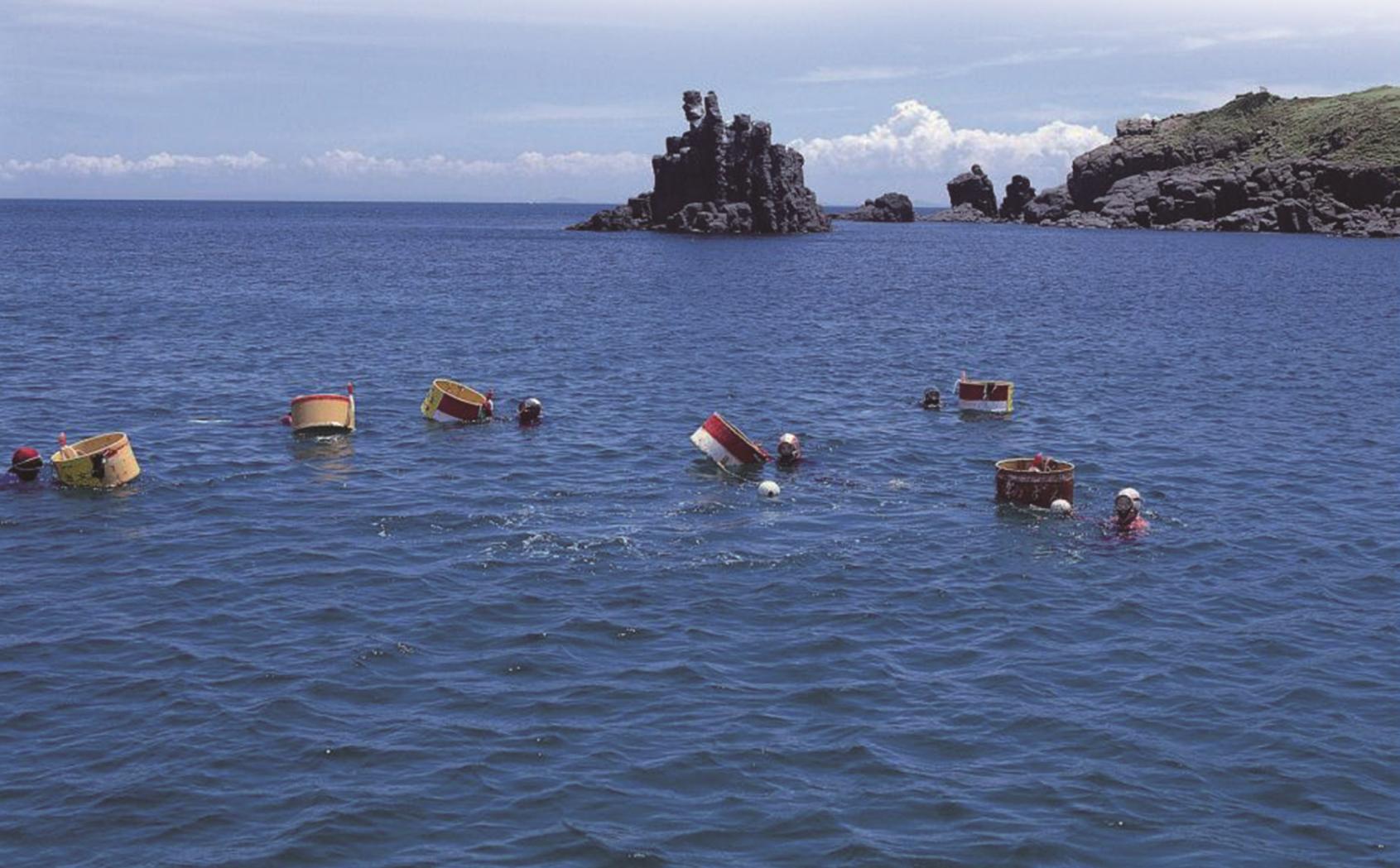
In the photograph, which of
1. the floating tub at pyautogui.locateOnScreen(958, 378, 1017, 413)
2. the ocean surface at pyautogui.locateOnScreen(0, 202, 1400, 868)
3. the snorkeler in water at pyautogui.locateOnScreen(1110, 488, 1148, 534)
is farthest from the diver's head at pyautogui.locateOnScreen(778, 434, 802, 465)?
the floating tub at pyautogui.locateOnScreen(958, 378, 1017, 413)

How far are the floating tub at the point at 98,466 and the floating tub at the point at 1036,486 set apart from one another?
21.6 metres

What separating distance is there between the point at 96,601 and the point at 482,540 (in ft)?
25.9

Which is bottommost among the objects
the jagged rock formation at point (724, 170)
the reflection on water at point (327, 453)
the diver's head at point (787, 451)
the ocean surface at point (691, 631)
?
the ocean surface at point (691, 631)

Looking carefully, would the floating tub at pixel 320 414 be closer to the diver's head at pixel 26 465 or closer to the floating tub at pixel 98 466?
the floating tub at pixel 98 466

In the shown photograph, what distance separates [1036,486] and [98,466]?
893 inches

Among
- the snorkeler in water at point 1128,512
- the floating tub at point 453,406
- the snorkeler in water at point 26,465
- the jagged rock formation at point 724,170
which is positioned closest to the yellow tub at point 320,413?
the floating tub at point 453,406

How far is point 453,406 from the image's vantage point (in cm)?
4269

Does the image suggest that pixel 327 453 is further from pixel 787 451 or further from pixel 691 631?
pixel 691 631

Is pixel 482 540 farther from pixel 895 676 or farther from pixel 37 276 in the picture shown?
pixel 37 276

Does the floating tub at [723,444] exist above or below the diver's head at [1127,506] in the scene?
above

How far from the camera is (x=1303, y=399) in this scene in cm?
5103

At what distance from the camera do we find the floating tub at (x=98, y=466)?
106 ft

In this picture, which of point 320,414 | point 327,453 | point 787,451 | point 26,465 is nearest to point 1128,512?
point 787,451

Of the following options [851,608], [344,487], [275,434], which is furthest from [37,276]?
[851,608]
